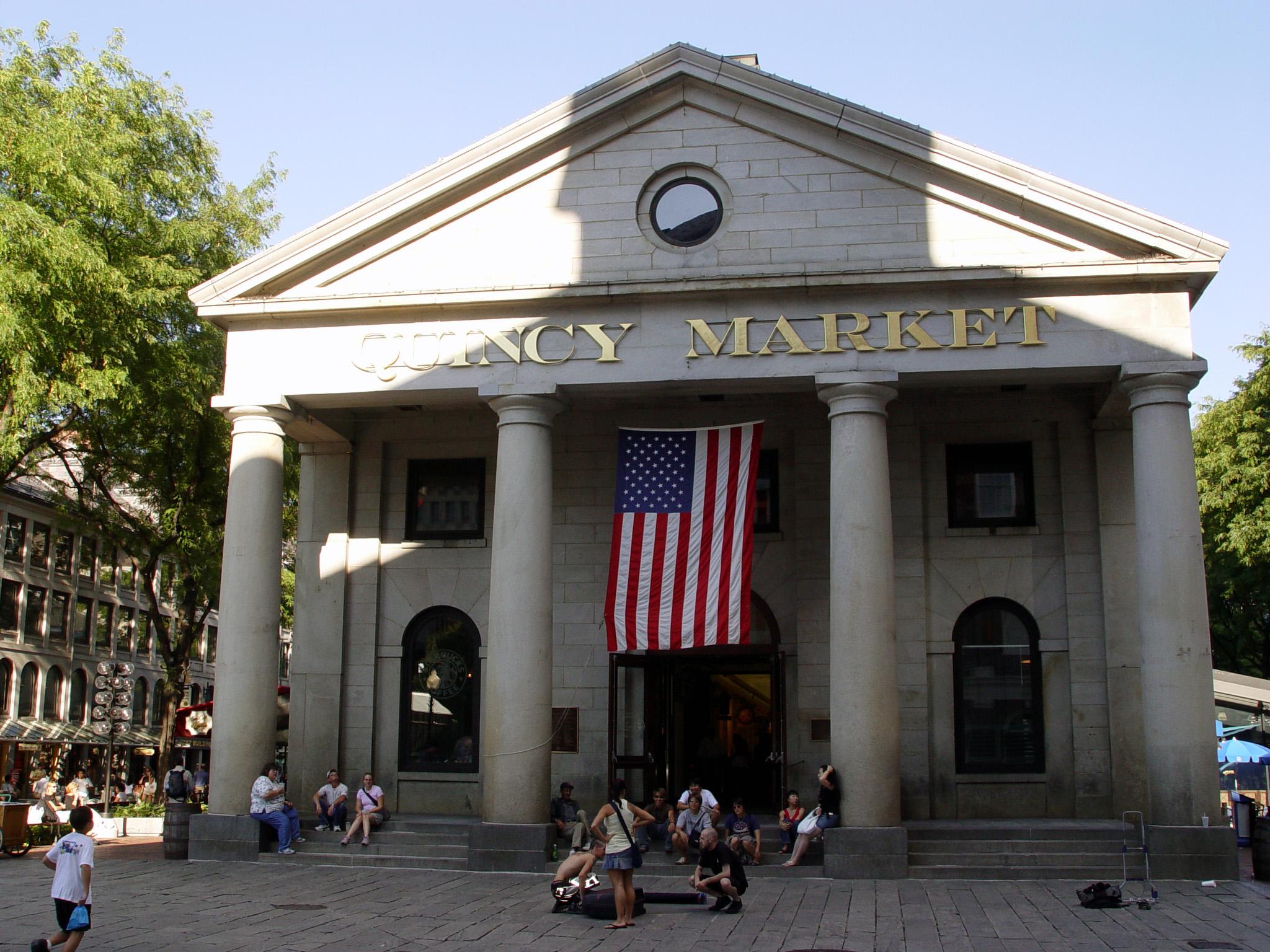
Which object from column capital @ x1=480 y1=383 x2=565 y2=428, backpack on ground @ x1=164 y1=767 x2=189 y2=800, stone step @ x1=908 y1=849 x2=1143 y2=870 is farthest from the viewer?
backpack on ground @ x1=164 y1=767 x2=189 y2=800

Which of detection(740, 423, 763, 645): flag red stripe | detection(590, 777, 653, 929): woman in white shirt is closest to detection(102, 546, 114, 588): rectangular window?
detection(740, 423, 763, 645): flag red stripe

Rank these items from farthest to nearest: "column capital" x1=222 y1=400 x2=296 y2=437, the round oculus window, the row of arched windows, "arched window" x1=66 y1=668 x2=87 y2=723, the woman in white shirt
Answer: "arched window" x1=66 y1=668 x2=87 y2=723 → the row of arched windows → "column capital" x1=222 y1=400 x2=296 y2=437 → the round oculus window → the woman in white shirt

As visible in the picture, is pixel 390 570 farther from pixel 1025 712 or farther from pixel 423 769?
pixel 1025 712

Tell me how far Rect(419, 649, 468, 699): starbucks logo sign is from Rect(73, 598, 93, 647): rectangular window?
127 feet

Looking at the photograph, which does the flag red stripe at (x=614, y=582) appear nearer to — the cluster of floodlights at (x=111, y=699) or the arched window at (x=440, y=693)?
the arched window at (x=440, y=693)

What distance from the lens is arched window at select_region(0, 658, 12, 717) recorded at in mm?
50459

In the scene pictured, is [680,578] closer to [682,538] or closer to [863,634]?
[682,538]

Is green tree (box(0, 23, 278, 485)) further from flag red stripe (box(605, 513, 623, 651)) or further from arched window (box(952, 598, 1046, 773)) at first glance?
arched window (box(952, 598, 1046, 773))

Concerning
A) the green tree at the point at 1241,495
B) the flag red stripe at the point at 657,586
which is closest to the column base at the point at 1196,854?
the flag red stripe at the point at 657,586

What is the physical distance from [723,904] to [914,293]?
9.83 m

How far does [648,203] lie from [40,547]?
141ft

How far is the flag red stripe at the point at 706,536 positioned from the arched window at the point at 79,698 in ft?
148

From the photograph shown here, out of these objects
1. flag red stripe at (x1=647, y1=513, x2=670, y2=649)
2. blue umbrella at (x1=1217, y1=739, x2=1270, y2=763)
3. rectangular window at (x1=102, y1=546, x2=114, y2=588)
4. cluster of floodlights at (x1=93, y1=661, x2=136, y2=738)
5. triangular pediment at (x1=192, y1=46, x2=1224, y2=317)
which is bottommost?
blue umbrella at (x1=1217, y1=739, x2=1270, y2=763)

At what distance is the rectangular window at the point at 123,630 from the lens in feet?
199
